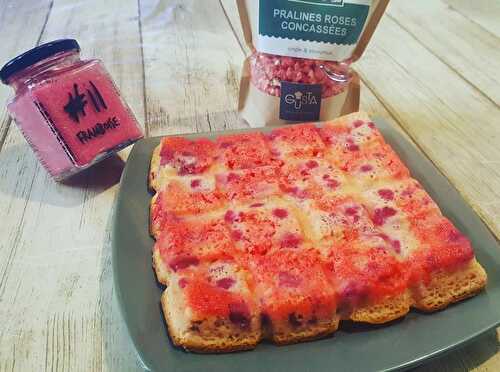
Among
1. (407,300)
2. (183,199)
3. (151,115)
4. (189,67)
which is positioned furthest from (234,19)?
(407,300)

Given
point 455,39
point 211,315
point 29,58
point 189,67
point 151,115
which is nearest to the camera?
point 211,315

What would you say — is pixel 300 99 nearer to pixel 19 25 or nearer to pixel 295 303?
pixel 295 303

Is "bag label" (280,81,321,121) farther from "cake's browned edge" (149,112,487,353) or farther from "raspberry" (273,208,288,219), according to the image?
"cake's browned edge" (149,112,487,353)

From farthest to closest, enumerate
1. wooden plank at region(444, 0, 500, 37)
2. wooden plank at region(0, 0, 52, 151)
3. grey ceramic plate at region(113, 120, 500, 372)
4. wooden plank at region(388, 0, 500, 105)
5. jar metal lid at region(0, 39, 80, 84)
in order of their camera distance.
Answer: wooden plank at region(444, 0, 500, 37)
wooden plank at region(0, 0, 52, 151)
wooden plank at region(388, 0, 500, 105)
jar metal lid at region(0, 39, 80, 84)
grey ceramic plate at region(113, 120, 500, 372)

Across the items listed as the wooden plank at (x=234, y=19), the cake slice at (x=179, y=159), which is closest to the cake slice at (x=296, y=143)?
the cake slice at (x=179, y=159)

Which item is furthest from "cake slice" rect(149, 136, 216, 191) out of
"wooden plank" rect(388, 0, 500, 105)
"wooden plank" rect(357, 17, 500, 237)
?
"wooden plank" rect(388, 0, 500, 105)

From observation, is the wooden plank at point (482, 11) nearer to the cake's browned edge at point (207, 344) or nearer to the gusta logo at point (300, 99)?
the gusta logo at point (300, 99)
